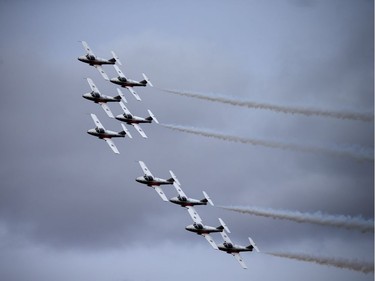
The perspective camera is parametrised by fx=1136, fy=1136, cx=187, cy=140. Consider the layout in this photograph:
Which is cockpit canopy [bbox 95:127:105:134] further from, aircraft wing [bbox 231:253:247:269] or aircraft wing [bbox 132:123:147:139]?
aircraft wing [bbox 231:253:247:269]

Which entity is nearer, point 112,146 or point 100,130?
point 112,146

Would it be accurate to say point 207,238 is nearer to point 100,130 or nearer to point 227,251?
point 227,251

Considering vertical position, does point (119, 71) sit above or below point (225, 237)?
above

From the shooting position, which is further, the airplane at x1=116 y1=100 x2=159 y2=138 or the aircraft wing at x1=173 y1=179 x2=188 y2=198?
the airplane at x1=116 y1=100 x2=159 y2=138

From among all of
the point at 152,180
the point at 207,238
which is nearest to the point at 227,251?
the point at 207,238

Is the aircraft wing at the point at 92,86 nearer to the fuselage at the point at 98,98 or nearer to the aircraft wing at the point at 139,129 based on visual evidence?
the fuselage at the point at 98,98

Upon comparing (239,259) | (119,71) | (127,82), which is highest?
(119,71)

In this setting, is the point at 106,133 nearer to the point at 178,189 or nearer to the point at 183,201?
the point at 178,189

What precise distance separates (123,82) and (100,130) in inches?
271

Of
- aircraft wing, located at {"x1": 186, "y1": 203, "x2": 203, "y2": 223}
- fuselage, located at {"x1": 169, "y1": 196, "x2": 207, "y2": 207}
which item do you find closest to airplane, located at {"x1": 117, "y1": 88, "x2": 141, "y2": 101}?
fuselage, located at {"x1": 169, "y1": 196, "x2": 207, "y2": 207}

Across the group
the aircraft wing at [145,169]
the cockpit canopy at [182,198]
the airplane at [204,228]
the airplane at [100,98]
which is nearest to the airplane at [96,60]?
the airplane at [100,98]

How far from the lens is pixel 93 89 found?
148500 mm

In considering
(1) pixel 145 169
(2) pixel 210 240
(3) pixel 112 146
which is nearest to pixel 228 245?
(2) pixel 210 240

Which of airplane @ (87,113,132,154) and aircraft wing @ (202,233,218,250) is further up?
airplane @ (87,113,132,154)
